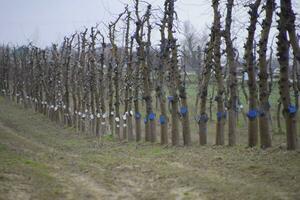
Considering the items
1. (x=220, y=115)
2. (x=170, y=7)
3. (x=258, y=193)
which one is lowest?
(x=258, y=193)

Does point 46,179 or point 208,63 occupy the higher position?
point 208,63

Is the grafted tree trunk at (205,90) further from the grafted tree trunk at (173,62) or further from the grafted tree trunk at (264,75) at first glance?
the grafted tree trunk at (264,75)

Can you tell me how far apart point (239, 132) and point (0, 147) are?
76.8 ft

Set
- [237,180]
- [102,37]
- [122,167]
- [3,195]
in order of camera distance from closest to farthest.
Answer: [3,195], [237,180], [122,167], [102,37]

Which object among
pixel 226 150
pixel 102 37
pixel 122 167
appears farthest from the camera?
pixel 102 37

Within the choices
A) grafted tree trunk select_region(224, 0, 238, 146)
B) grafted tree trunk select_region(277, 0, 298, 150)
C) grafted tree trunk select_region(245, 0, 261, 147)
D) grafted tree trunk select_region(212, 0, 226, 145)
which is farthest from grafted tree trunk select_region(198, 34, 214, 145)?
grafted tree trunk select_region(277, 0, 298, 150)

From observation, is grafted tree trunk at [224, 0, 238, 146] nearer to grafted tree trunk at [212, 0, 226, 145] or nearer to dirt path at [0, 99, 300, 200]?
grafted tree trunk at [212, 0, 226, 145]

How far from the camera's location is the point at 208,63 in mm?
18203

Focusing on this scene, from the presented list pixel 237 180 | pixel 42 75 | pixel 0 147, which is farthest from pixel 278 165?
pixel 42 75

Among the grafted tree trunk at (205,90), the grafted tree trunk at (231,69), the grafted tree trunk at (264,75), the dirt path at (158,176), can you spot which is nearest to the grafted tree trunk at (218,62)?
the grafted tree trunk at (205,90)

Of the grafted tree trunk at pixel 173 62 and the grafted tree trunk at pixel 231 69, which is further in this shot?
the grafted tree trunk at pixel 173 62

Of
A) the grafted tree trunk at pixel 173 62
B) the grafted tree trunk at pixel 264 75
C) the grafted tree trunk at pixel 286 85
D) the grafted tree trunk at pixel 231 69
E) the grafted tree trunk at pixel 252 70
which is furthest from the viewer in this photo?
the grafted tree trunk at pixel 173 62

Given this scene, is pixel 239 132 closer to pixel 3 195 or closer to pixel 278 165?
pixel 278 165

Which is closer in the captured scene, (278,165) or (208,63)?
(278,165)
